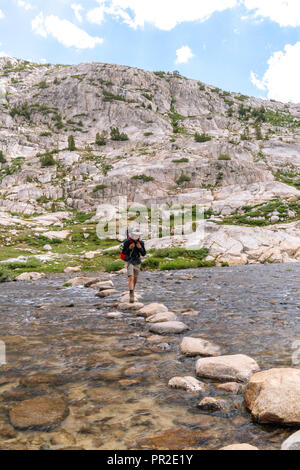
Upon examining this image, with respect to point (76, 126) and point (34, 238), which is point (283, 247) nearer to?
point (34, 238)

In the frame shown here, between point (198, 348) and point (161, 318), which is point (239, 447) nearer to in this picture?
point (198, 348)

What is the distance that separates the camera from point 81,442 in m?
3.29

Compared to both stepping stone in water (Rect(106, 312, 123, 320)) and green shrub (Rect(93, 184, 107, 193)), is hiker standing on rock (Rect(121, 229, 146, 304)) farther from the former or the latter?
green shrub (Rect(93, 184, 107, 193))

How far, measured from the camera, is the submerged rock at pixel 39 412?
144 inches

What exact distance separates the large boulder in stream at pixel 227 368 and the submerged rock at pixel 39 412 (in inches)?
93.4

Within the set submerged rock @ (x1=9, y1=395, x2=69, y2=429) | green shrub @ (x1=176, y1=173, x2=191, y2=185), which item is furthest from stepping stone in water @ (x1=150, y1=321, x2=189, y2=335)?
green shrub @ (x1=176, y1=173, x2=191, y2=185)

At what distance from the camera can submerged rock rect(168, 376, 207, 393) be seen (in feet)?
15.0

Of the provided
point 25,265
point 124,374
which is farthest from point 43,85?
point 124,374

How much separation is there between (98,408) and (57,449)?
93 cm

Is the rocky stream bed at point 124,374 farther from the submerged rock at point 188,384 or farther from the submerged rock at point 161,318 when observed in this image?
the submerged rock at point 161,318

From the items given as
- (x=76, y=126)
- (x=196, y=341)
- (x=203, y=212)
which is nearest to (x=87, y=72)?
(x=76, y=126)

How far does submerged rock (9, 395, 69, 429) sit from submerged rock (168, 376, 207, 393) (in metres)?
1.69

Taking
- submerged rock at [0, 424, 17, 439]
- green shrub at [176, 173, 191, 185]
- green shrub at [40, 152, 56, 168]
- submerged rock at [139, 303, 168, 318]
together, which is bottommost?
submerged rock at [139, 303, 168, 318]

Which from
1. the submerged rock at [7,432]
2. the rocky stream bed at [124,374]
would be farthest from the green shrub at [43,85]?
the submerged rock at [7,432]
